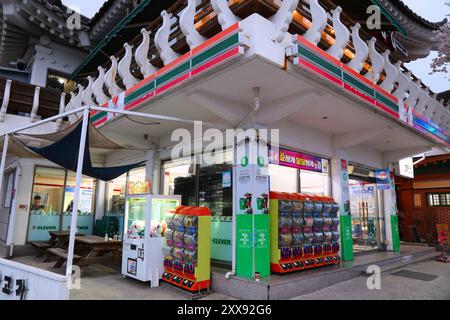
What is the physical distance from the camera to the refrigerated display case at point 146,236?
5.95 metres

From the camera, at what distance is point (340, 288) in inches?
233

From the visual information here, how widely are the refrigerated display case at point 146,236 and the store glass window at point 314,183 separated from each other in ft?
10.3

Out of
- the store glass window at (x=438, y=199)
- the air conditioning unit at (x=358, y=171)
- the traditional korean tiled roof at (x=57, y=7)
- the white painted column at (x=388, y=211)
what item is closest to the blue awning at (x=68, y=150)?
the air conditioning unit at (x=358, y=171)

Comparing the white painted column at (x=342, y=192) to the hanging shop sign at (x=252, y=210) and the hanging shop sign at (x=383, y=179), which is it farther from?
the hanging shop sign at (x=252, y=210)

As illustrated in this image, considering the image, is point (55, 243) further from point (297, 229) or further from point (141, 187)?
point (297, 229)

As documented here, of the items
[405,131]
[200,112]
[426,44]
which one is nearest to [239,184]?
[200,112]

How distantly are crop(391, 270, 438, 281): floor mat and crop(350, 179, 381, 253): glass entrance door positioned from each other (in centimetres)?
172

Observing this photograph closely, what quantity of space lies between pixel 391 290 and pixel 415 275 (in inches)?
72.5

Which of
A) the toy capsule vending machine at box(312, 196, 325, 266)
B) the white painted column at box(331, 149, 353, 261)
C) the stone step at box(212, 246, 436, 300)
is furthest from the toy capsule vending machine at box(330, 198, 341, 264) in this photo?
the white painted column at box(331, 149, 353, 261)

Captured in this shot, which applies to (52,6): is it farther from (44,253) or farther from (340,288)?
(340,288)

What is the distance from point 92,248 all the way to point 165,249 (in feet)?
6.27

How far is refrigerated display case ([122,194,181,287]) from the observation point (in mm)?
5949

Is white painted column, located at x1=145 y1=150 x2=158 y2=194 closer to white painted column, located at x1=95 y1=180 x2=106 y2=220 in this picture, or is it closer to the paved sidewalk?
A: white painted column, located at x1=95 y1=180 x2=106 y2=220

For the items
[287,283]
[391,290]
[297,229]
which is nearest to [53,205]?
[297,229]
